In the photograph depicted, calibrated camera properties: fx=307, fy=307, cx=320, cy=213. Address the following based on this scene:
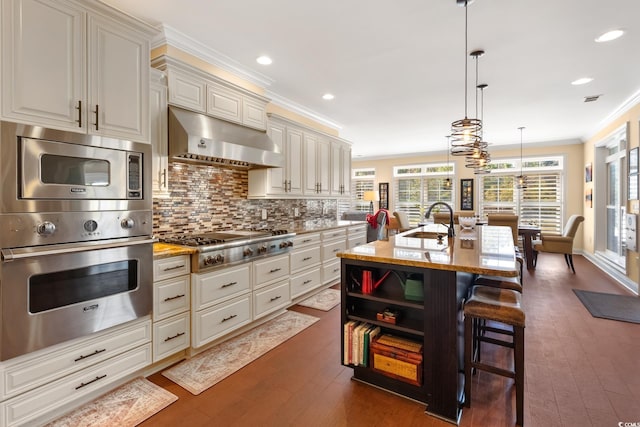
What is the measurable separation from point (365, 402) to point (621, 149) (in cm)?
644

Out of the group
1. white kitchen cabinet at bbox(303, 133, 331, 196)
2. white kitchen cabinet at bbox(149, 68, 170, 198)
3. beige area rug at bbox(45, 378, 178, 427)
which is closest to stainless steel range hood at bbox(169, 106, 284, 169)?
white kitchen cabinet at bbox(149, 68, 170, 198)

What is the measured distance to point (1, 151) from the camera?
1546mm

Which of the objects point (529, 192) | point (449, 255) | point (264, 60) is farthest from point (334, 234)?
point (529, 192)

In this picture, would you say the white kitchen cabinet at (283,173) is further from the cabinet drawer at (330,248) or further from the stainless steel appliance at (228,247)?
the cabinet drawer at (330,248)

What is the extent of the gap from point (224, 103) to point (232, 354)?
2.37 metres

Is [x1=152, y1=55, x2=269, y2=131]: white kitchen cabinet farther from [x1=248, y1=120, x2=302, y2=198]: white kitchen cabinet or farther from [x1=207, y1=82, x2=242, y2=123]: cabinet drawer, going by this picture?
[x1=248, y1=120, x2=302, y2=198]: white kitchen cabinet

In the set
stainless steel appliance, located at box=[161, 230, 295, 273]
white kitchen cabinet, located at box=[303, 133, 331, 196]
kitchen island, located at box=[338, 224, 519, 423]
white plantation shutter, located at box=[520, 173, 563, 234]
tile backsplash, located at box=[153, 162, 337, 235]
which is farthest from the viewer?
white plantation shutter, located at box=[520, 173, 563, 234]

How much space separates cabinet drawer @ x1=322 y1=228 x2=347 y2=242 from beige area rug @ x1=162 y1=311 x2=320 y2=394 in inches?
48.8

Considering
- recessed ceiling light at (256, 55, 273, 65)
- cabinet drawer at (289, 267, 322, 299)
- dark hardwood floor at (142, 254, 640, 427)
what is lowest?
dark hardwood floor at (142, 254, 640, 427)

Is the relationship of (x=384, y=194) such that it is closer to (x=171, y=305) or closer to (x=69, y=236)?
(x=171, y=305)

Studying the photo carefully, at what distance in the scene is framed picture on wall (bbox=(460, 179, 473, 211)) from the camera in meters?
8.49

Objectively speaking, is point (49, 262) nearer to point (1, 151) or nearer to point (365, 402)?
point (1, 151)

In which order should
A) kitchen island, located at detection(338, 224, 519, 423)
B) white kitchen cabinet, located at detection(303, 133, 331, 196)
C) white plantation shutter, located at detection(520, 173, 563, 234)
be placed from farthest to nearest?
white plantation shutter, located at detection(520, 173, 563, 234)
white kitchen cabinet, located at detection(303, 133, 331, 196)
kitchen island, located at detection(338, 224, 519, 423)

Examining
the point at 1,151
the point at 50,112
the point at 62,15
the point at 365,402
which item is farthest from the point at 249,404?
the point at 62,15
